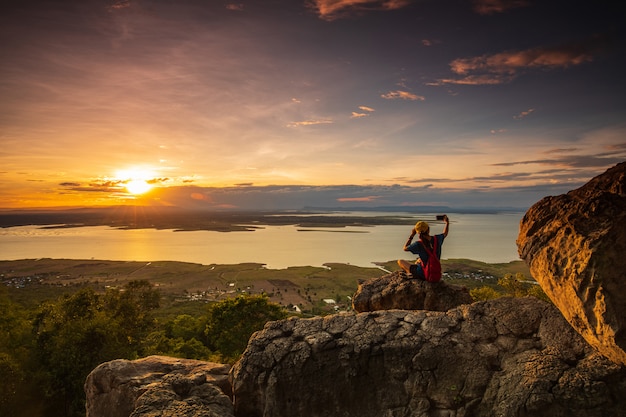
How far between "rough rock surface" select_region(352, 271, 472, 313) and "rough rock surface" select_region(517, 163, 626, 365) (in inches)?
151

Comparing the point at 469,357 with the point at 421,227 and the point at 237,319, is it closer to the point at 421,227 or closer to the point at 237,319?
the point at 421,227

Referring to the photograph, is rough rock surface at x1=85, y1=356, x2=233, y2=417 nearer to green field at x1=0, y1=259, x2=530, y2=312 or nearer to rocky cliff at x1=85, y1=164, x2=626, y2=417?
rocky cliff at x1=85, y1=164, x2=626, y2=417

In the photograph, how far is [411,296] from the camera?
11109 millimetres

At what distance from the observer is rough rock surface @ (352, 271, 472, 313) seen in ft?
35.3

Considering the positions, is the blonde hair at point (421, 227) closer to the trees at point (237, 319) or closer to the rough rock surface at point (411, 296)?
the rough rock surface at point (411, 296)

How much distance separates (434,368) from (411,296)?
3939mm

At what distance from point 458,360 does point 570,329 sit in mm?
2459

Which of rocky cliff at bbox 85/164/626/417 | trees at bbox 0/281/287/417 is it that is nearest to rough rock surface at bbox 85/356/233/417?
rocky cliff at bbox 85/164/626/417

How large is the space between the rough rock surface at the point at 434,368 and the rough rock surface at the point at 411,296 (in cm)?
240

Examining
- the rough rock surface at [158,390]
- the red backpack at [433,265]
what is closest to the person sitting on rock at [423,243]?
the red backpack at [433,265]

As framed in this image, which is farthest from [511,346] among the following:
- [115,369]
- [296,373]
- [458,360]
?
Answer: [115,369]

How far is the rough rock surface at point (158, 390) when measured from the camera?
7.23 meters

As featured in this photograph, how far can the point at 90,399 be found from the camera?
29.2ft

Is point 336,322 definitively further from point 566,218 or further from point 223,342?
point 223,342
